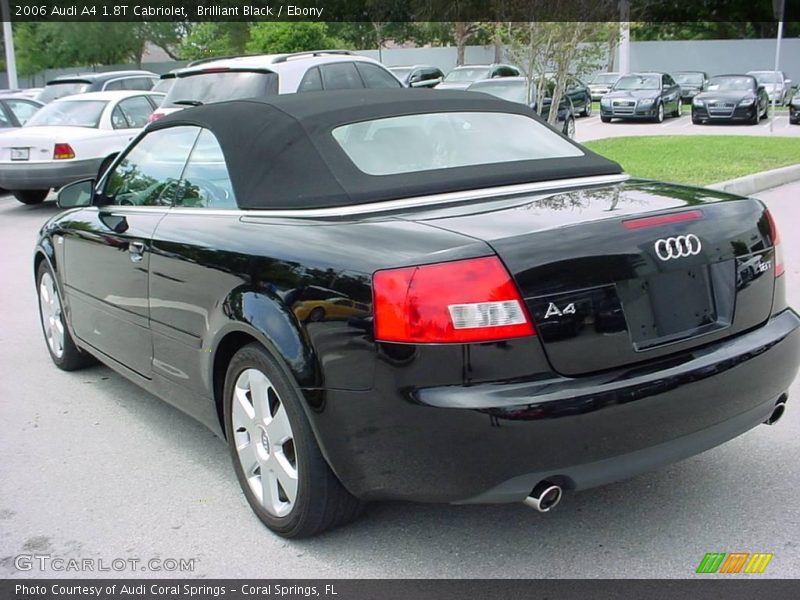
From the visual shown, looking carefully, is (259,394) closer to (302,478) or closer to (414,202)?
(302,478)

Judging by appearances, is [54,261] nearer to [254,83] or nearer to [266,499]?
[266,499]

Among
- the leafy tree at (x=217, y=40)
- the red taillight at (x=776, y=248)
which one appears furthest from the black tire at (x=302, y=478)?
the leafy tree at (x=217, y=40)

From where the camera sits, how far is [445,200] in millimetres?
3549

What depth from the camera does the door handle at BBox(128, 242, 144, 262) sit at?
13.5 feet

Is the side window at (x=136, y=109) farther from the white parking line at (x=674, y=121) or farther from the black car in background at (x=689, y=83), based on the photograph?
the black car in background at (x=689, y=83)

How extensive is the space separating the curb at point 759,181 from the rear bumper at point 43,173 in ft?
28.5

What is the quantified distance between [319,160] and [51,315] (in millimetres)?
2844

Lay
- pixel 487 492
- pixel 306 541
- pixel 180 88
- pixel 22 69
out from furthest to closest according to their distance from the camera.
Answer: pixel 22 69, pixel 180 88, pixel 306 541, pixel 487 492

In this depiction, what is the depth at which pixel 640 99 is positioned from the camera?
2775 cm

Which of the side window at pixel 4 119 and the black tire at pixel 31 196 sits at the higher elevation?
the side window at pixel 4 119

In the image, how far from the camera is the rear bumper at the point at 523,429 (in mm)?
2729

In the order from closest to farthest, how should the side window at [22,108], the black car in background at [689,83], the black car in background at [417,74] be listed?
the side window at [22,108] < the black car in background at [417,74] < the black car in background at [689,83]

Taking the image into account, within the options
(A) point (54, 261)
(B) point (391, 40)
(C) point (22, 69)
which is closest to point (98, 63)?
(C) point (22, 69)

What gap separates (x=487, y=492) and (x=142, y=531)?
150 centimetres
